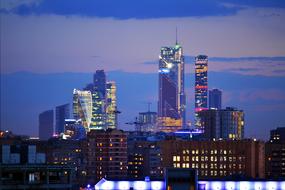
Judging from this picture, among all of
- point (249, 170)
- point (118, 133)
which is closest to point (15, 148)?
point (249, 170)

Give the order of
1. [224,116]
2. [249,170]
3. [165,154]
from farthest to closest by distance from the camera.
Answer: [224,116], [165,154], [249,170]

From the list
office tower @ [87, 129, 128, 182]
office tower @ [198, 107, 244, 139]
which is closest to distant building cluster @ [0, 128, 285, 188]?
office tower @ [87, 129, 128, 182]

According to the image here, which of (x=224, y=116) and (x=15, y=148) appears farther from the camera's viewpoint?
(x=224, y=116)

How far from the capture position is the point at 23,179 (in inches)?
1890

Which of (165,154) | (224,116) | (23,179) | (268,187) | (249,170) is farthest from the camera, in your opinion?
(224,116)

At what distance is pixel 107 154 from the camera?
126 m

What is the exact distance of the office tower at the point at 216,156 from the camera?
11806 centimetres

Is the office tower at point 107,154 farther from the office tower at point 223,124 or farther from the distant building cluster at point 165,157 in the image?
the office tower at point 223,124

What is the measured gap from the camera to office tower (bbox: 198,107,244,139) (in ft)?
503

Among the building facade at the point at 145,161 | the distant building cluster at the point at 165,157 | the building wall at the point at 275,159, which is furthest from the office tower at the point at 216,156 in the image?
the building wall at the point at 275,159

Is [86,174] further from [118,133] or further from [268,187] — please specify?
[268,187]

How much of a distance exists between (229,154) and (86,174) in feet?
49.2

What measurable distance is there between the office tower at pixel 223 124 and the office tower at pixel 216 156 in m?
28.7

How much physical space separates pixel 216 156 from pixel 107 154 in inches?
488
